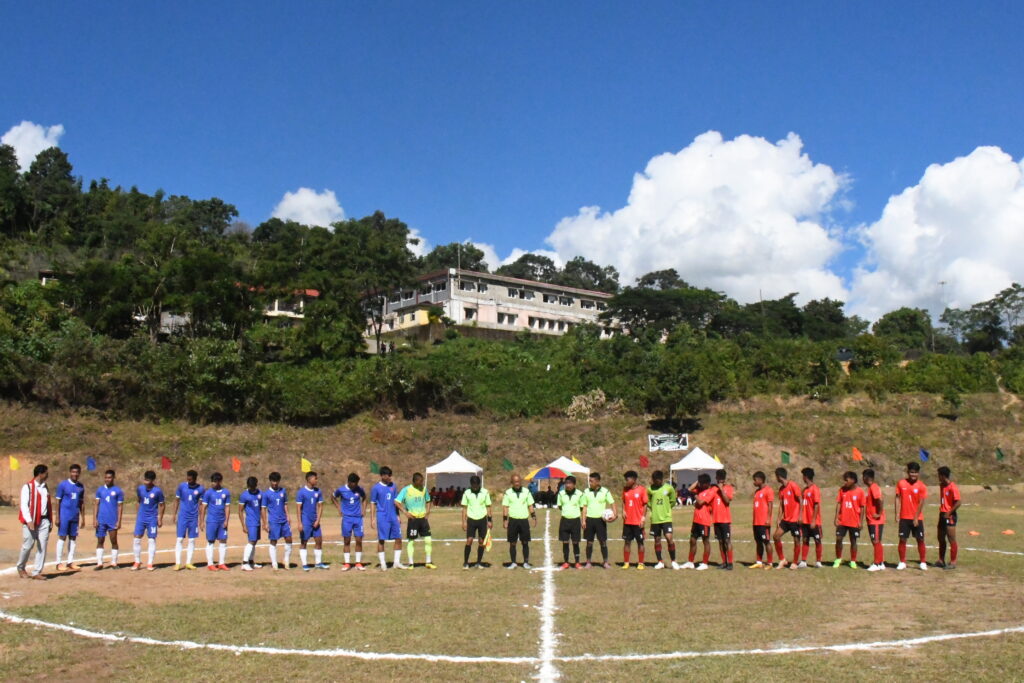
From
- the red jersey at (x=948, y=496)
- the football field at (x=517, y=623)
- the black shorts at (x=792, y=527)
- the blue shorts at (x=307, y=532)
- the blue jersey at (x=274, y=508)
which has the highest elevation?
the red jersey at (x=948, y=496)

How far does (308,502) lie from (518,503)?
3814 mm

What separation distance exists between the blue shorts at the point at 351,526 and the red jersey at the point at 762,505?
23.6 feet

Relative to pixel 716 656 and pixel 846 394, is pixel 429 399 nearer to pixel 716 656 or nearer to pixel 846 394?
pixel 846 394

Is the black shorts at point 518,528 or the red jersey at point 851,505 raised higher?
the red jersey at point 851,505

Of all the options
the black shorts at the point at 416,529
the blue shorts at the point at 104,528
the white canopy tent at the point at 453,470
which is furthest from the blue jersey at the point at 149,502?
the white canopy tent at the point at 453,470

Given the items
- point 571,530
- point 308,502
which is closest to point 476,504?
point 571,530

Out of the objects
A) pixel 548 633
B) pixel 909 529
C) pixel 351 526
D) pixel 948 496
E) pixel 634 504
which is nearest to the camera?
pixel 548 633

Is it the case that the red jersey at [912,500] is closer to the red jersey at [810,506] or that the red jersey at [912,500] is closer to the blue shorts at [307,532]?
the red jersey at [810,506]

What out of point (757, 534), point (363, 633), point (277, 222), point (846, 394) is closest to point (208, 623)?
point (363, 633)

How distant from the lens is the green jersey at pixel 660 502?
A: 1620cm

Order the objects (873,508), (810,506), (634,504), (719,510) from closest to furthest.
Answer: (873,508) → (810,506) → (719,510) → (634,504)

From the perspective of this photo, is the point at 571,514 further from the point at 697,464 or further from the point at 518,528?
the point at 697,464

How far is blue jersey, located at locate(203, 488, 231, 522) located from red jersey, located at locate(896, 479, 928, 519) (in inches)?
469

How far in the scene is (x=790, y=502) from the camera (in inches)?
627
